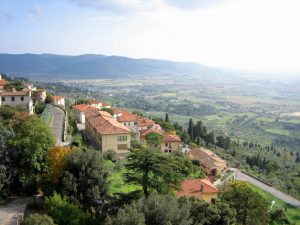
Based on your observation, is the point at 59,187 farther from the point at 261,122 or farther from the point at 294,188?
the point at 261,122

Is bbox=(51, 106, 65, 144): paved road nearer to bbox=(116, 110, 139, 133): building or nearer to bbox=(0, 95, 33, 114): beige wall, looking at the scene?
bbox=(0, 95, 33, 114): beige wall

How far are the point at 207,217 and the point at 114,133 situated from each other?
19.2 metres

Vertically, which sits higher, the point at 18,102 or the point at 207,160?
the point at 18,102

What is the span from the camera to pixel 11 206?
2269 cm

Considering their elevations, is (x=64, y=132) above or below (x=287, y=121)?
above

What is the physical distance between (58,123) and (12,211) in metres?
22.3

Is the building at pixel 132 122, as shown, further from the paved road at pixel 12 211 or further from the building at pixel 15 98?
the paved road at pixel 12 211

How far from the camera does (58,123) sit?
143 ft

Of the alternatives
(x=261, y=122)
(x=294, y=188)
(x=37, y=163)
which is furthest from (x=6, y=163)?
(x=261, y=122)

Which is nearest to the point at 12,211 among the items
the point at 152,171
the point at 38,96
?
the point at 152,171

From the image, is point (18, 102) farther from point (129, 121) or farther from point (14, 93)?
point (129, 121)

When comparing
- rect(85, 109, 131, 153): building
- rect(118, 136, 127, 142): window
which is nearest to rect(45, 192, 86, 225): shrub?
rect(85, 109, 131, 153): building

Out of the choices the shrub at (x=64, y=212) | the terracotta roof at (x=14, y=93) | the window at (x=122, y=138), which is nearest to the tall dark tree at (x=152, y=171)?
the shrub at (x=64, y=212)

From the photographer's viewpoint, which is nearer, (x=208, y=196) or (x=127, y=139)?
(x=208, y=196)
